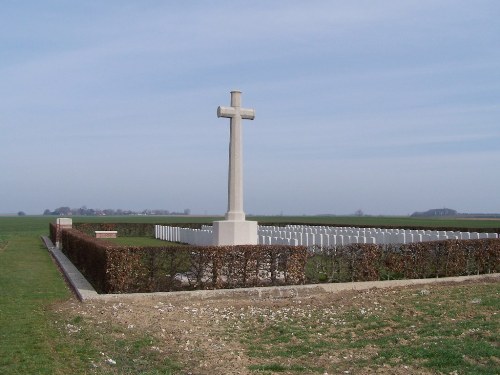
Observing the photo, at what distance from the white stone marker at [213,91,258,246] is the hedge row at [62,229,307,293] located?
2.46 m

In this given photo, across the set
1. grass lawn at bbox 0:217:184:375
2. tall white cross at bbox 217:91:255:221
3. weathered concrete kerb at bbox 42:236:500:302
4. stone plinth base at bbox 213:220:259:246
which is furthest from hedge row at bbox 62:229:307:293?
tall white cross at bbox 217:91:255:221

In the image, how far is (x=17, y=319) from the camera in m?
8.61

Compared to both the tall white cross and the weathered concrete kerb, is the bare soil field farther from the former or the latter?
the tall white cross

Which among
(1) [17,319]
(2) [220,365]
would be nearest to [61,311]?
(1) [17,319]

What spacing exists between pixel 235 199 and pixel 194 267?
11.8 ft

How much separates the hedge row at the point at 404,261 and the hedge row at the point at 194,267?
2.74ft

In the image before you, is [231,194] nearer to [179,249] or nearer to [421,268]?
[179,249]

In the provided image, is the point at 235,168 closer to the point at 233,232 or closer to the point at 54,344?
the point at 233,232

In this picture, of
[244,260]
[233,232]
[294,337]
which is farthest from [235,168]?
[294,337]

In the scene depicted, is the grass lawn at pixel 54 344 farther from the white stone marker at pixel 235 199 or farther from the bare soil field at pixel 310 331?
the white stone marker at pixel 235 199

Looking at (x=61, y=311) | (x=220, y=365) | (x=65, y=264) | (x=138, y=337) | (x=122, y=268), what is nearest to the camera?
(x=220, y=365)

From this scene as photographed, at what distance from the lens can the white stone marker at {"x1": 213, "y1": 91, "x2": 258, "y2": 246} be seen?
14625 mm

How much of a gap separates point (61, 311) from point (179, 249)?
9.14 ft

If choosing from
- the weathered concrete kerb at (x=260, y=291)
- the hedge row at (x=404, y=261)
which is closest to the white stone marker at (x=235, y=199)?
the hedge row at (x=404, y=261)
